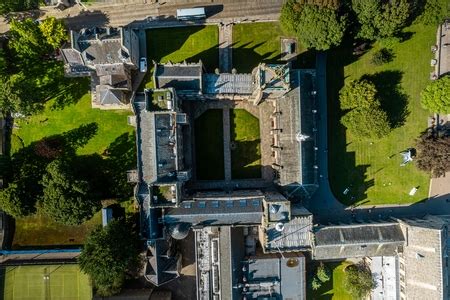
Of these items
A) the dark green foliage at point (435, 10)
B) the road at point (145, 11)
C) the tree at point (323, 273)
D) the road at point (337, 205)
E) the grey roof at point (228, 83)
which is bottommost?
the tree at point (323, 273)

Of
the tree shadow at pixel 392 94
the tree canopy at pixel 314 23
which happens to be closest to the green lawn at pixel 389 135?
the tree shadow at pixel 392 94

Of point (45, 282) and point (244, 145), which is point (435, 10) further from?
point (45, 282)

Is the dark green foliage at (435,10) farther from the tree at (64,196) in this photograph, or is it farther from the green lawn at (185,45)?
the tree at (64,196)

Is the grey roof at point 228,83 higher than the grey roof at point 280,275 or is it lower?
higher

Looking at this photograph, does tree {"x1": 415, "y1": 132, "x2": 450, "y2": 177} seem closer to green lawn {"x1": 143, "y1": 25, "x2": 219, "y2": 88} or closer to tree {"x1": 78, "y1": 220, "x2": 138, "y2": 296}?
green lawn {"x1": 143, "y1": 25, "x2": 219, "y2": 88}

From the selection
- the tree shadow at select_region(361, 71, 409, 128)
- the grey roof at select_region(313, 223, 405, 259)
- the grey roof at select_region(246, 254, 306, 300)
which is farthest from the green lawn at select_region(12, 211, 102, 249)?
the tree shadow at select_region(361, 71, 409, 128)

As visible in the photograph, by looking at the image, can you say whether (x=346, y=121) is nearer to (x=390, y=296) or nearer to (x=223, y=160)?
(x=223, y=160)

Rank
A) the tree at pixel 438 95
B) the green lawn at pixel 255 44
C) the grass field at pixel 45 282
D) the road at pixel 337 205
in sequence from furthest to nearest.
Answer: the road at pixel 337 205 → the green lawn at pixel 255 44 → the grass field at pixel 45 282 → the tree at pixel 438 95

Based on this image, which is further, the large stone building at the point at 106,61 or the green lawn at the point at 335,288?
the green lawn at the point at 335,288
